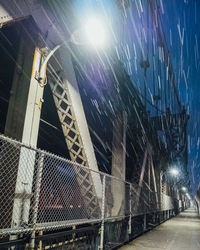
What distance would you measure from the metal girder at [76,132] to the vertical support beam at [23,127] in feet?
3.06

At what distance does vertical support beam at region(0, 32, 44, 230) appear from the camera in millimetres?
3922

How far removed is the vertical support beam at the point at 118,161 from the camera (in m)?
9.01

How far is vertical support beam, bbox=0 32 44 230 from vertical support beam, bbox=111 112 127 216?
17.4ft

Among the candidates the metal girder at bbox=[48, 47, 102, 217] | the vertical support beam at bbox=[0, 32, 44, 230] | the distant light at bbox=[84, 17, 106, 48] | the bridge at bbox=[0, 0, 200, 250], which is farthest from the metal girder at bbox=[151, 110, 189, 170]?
the vertical support beam at bbox=[0, 32, 44, 230]

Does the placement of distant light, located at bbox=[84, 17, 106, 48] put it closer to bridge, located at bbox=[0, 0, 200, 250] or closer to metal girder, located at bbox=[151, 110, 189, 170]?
bridge, located at bbox=[0, 0, 200, 250]

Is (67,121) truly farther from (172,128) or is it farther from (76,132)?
(172,128)

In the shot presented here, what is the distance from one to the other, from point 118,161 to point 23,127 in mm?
6105

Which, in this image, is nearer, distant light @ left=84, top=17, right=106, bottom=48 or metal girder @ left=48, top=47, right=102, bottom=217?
distant light @ left=84, top=17, right=106, bottom=48

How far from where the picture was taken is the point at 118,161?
9.87m

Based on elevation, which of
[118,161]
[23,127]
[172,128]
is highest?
[172,128]

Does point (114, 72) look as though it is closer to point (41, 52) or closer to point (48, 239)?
point (41, 52)

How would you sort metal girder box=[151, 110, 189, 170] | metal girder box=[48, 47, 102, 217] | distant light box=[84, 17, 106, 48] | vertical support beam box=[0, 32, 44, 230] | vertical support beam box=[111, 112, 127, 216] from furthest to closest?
metal girder box=[151, 110, 189, 170] < vertical support beam box=[111, 112, 127, 216] < metal girder box=[48, 47, 102, 217] < distant light box=[84, 17, 106, 48] < vertical support beam box=[0, 32, 44, 230]

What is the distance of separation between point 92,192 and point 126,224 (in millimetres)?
2907

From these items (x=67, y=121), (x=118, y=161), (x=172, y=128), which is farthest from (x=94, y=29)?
(x=172, y=128)
